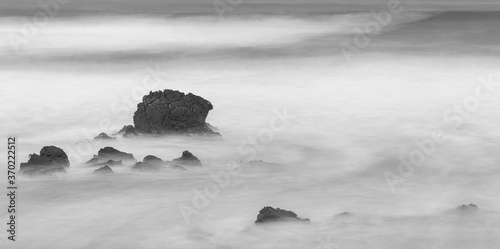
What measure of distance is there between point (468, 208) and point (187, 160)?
376 cm

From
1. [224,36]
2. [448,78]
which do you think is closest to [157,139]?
[448,78]

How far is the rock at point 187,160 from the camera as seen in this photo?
13.6 meters

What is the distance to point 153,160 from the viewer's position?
1349 centimetres

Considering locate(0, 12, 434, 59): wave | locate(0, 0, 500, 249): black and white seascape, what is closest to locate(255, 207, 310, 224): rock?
locate(0, 0, 500, 249): black and white seascape

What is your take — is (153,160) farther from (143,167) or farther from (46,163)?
(46,163)

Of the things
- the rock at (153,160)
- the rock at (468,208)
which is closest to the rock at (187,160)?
the rock at (153,160)

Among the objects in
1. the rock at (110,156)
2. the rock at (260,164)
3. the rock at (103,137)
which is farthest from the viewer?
the rock at (103,137)

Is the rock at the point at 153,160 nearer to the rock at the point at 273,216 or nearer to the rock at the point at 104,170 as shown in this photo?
the rock at the point at 104,170

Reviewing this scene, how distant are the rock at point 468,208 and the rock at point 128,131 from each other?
5.44 meters

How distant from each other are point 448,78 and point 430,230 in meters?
14.7

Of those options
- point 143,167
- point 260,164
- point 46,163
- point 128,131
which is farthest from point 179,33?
point 46,163

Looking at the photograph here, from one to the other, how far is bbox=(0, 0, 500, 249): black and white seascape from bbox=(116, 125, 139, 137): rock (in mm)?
21

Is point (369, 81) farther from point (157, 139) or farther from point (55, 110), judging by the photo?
point (157, 139)

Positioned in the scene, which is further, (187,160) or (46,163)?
(187,160)
